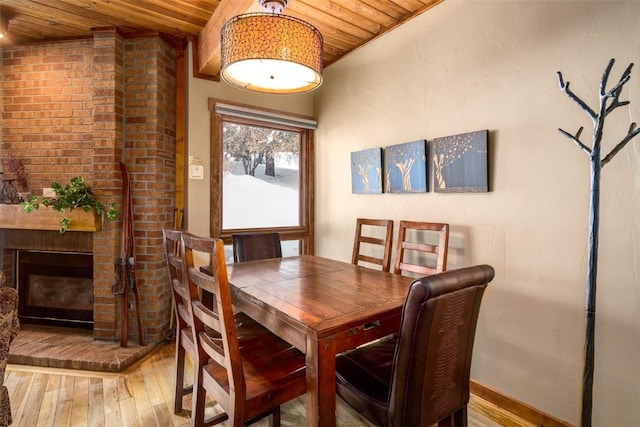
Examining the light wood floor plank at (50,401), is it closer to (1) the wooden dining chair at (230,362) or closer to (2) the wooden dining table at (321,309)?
(1) the wooden dining chair at (230,362)

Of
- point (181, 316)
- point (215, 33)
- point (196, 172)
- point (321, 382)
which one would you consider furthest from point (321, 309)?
point (215, 33)

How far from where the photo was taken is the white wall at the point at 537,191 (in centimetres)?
153

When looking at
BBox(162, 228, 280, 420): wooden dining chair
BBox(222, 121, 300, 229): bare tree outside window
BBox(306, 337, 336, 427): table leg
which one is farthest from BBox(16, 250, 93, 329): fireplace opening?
BBox(306, 337, 336, 427): table leg

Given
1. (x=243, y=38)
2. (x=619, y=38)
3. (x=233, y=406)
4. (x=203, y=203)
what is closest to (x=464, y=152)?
(x=619, y=38)

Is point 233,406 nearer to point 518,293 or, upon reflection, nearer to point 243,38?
point 243,38

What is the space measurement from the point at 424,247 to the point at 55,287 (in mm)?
3122

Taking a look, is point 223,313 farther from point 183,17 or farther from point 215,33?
point 183,17

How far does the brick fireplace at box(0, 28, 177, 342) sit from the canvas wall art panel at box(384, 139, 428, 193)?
188 cm

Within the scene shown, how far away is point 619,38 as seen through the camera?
152 centimetres

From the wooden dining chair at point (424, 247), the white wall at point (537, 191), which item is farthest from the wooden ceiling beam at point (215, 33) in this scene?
the wooden dining chair at point (424, 247)

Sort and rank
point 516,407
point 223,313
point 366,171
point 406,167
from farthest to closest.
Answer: point 366,171 < point 406,167 < point 516,407 < point 223,313

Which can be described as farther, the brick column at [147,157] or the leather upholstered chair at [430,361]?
the brick column at [147,157]

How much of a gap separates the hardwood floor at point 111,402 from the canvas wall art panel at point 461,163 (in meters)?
1.33

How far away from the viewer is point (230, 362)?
48.3 inches
